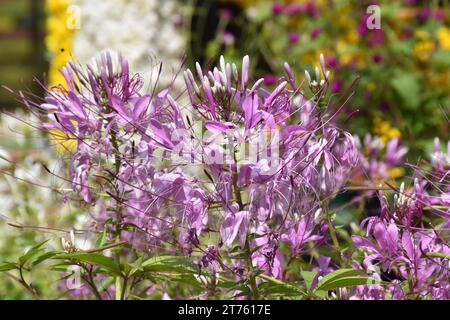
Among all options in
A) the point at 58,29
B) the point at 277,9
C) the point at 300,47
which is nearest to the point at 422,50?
the point at 300,47

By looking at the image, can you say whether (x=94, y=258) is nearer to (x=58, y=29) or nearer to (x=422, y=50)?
(x=422, y=50)

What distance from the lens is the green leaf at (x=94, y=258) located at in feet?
2.89

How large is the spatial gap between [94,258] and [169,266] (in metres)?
0.09

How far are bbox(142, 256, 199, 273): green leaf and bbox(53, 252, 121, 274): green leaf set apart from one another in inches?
1.7

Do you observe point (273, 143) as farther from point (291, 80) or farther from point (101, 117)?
point (101, 117)

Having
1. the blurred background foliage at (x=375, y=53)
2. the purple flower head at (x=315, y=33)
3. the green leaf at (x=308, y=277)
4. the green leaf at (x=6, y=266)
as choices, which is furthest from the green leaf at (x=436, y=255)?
the purple flower head at (x=315, y=33)

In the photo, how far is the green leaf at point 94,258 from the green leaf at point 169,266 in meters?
0.04

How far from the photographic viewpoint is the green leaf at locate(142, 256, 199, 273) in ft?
2.97

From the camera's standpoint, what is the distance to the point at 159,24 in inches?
144

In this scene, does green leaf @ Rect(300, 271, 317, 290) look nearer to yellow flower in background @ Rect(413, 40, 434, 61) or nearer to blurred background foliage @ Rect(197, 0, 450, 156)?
blurred background foliage @ Rect(197, 0, 450, 156)

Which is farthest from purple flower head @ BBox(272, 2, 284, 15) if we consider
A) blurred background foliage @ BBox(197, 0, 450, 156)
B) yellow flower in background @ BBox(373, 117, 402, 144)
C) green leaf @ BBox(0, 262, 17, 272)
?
green leaf @ BBox(0, 262, 17, 272)

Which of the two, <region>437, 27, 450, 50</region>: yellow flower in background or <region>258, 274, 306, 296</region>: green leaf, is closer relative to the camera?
<region>258, 274, 306, 296</region>: green leaf

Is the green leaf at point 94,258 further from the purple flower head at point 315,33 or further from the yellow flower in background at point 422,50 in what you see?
the yellow flower in background at point 422,50
